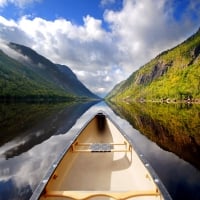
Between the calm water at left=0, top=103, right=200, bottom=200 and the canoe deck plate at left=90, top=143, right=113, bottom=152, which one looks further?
the canoe deck plate at left=90, top=143, right=113, bottom=152

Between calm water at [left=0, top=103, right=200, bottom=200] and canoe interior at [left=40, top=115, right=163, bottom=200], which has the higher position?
canoe interior at [left=40, top=115, right=163, bottom=200]

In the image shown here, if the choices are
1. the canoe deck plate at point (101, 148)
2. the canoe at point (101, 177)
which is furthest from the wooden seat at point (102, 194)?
the canoe deck plate at point (101, 148)

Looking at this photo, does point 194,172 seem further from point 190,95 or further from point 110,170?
A: point 190,95

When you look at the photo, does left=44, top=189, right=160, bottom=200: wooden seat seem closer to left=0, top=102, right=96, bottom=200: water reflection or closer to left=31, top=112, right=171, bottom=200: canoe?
left=31, top=112, right=171, bottom=200: canoe

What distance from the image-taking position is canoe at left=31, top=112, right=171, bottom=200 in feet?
17.1

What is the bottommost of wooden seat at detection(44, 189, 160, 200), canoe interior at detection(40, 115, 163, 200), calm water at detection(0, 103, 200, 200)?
calm water at detection(0, 103, 200, 200)

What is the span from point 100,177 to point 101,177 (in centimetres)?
3

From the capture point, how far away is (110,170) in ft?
28.6

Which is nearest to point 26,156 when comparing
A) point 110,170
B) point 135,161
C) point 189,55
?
point 110,170

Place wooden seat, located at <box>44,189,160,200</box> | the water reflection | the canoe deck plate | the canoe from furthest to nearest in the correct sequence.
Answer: the canoe deck plate → the water reflection → the canoe → wooden seat, located at <box>44,189,160,200</box>

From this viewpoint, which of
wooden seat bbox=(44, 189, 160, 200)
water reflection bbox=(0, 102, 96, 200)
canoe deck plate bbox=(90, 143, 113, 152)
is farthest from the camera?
canoe deck plate bbox=(90, 143, 113, 152)

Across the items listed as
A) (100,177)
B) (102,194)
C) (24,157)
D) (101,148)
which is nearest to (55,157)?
(24,157)

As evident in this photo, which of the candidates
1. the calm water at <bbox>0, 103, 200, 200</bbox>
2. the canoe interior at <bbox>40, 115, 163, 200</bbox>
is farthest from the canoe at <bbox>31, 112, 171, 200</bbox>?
the calm water at <bbox>0, 103, 200, 200</bbox>

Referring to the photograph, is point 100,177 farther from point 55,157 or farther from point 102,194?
point 55,157
